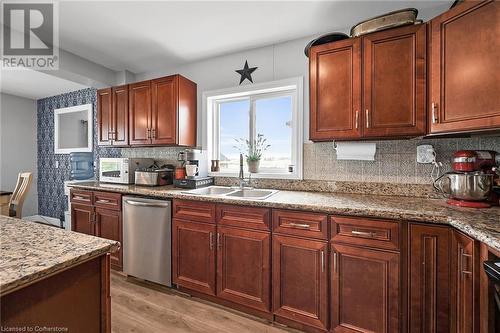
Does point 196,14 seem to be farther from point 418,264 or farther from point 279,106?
point 418,264

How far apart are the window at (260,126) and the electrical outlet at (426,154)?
981 millimetres

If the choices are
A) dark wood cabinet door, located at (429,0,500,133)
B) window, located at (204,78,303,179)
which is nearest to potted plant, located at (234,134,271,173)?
window, located at (204,78,303,179)

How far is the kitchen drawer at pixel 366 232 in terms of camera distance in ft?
4.56

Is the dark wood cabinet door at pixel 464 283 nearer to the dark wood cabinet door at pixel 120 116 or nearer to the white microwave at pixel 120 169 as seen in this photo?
the white microwave at pixel 120 169

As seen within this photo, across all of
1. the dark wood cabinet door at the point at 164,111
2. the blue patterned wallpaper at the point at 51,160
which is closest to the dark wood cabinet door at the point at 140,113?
the dark wood cabinet door at the point at 164,111

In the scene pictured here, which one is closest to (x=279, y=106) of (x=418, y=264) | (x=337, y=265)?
(x=337, y=265)

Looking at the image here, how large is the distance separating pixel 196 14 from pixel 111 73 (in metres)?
1.92

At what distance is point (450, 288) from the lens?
4.17ft

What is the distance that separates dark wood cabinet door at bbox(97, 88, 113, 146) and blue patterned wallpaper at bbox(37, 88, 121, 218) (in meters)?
1.22

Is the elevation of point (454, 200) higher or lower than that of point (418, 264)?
higher

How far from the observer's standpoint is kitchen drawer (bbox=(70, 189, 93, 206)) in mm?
2629

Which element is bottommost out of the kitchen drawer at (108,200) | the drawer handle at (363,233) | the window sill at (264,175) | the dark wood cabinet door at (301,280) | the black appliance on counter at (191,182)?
the dark wood cabinet door at (301,280)

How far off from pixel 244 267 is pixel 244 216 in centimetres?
40

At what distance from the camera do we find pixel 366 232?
145 centimetres
